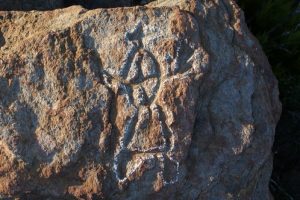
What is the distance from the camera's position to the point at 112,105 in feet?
6.53

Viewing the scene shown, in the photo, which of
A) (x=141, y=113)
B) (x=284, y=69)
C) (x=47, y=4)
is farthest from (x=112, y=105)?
(x=284, y=69)

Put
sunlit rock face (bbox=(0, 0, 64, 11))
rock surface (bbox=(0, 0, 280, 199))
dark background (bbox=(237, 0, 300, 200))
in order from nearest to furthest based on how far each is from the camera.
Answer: rock surface (bbox=(0, 0, 280, 199))
sunlit rock face (bbox=(0, 0, 64, 11))
dark background (bbox=(237, 0, 300, 200))

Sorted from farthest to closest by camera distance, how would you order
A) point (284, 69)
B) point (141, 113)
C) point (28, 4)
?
point (284, 69) → point (28, 4) → point (141, 113)

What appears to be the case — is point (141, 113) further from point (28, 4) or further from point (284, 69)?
point (284, 69)

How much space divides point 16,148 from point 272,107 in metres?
1.06

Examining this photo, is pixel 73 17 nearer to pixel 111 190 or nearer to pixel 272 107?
pixel 111 190

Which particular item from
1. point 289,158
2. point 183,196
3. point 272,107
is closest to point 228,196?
point 183,196

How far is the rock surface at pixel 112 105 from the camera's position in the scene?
196 cm

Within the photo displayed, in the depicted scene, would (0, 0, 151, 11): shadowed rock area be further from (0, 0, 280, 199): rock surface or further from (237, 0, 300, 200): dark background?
(237, 0, 300, 200): dark background

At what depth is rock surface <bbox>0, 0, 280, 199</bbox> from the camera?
196 centimetres

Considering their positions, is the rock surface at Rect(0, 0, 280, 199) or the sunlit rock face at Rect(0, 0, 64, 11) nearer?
the rock surface at Rect(0, 0, 280, 199)

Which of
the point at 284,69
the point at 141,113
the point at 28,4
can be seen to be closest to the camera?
the point at 141,113

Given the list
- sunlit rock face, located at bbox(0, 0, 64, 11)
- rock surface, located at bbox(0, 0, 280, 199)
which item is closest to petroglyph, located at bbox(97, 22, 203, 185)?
rock surface, located at bbox(0, 0, 280, 199)

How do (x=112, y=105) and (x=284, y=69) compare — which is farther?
(x=284, y=69)
